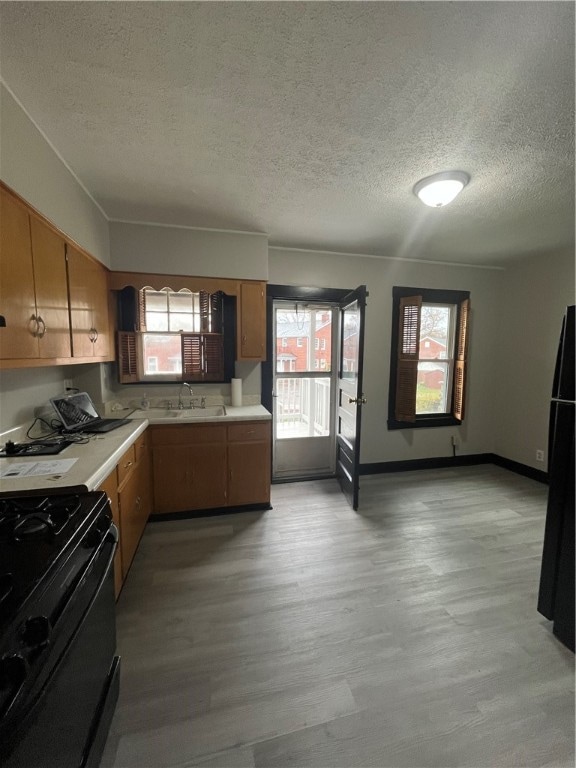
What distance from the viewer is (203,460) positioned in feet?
8.67

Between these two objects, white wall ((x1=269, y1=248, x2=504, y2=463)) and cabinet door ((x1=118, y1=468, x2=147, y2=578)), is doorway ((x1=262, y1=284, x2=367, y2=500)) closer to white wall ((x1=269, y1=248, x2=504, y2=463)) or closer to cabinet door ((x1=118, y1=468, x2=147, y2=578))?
white wall ((x1=269, y1=248, x2=504, y2=463))

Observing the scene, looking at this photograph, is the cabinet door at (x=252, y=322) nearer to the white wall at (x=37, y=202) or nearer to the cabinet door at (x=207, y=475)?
the cabinet door at (x=207, y=475)

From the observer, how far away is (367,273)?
3.56 meters

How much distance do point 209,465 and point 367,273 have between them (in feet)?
9.06

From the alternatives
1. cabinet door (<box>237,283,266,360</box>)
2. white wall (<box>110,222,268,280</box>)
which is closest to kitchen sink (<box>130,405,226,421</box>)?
cabinet door (<box>237,283,266,360</box>)

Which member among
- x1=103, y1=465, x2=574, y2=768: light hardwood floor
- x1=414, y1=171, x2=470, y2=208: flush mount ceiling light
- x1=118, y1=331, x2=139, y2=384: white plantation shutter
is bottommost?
x1=103, y1=465, x2=574, y2=768: light hardwood floor

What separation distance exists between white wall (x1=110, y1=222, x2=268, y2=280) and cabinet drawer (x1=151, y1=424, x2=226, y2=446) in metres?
1.42

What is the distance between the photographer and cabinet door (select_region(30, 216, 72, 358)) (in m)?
1.54

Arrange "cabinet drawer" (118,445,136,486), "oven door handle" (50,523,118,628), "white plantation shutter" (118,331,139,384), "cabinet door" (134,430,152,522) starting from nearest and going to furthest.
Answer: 1. "oven door handle" (50,523,118,628)
2. "cabinet drawer" (118,445,136,486)
3. "cabinet door" (134,430,152,522)
4. "white plantation shutter" (118,331,139,384)

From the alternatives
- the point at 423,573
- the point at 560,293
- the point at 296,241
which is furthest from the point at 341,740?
the point at 560,293

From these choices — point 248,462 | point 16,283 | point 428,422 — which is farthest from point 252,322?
point 428,422

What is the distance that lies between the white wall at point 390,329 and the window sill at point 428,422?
71mm

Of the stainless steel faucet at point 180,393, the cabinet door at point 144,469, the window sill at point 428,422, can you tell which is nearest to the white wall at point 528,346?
the window sill at point 428,422

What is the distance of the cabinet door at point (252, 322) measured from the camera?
9.59 feet
